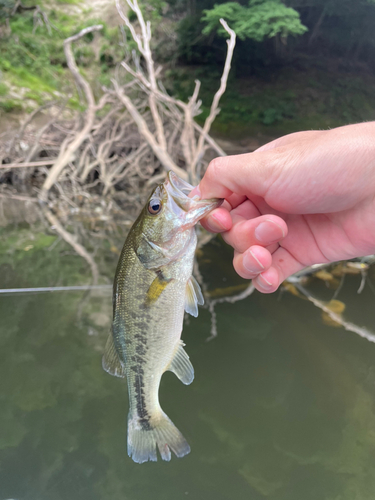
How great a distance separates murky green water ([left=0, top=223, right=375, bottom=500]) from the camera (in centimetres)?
206

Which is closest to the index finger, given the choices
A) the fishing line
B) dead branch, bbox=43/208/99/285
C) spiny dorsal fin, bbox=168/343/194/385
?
spiny dorsal fin, bbox=168/343/194/385

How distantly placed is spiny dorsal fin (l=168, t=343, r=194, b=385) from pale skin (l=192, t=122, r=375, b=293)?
548mm

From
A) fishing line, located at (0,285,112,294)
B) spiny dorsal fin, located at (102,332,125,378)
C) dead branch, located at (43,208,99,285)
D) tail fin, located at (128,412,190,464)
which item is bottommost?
dead branch, located at (43,208,99,285)

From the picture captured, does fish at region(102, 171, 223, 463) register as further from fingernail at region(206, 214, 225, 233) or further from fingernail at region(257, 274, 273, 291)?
fingernail at region(257, 274, 273, 291)

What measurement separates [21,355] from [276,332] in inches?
97.3

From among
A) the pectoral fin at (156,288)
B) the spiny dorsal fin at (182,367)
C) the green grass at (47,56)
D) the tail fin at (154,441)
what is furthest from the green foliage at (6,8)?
the tail fin at (154,441)

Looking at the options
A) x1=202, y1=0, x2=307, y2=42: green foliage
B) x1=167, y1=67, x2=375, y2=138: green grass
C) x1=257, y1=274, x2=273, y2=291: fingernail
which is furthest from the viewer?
x1=167, y1=67, x2=375, y2=138: green grass

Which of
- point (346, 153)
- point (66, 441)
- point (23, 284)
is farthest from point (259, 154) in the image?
point (23, 284)

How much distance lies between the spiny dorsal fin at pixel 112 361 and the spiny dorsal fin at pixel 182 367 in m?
0.25

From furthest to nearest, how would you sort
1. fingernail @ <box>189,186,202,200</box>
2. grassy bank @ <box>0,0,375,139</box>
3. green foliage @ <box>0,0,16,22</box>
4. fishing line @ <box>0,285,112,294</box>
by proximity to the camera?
grassy bank @ <box>0,0,375,139</box> < green foliage @ <box>0,0,16,22</box> < fishing line @ <box>0,285,112,294</box> < fingernail @ <box>189,186,202,200</box>

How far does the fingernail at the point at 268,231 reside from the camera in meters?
1.57

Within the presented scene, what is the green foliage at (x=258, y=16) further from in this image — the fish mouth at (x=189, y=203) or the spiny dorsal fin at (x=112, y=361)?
the spiny dorsal fin at (x=112, y=361)

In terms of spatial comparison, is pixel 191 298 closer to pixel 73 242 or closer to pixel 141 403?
pixel 141 403

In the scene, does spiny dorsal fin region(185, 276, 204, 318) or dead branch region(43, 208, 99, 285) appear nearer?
spiny dorsal fin region(185, 276, 204, 318)
